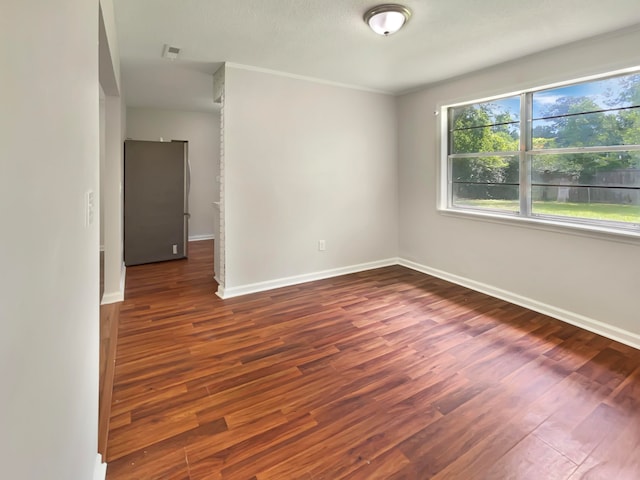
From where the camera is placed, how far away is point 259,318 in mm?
3213

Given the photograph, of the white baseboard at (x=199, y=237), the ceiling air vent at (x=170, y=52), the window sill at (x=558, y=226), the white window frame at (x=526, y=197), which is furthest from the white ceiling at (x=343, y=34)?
the white baseboard at (x=199, y=237)

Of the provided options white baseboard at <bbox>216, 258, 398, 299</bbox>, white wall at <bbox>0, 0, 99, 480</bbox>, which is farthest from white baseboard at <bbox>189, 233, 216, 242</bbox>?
white wall at <bbox>0, 0, 99, 480</bbox>

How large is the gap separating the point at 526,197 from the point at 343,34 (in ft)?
7.63

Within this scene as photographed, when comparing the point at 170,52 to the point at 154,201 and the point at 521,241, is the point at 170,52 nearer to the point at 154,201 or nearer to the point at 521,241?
the point at 154,201

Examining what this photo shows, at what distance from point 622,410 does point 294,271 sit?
302 centimetres

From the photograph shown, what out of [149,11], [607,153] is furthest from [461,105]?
[149,11]

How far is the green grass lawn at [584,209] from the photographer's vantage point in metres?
2.85

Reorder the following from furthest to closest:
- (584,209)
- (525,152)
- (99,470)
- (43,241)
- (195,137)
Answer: (195,137), (525,152), (584,209), (99,470), (43,241)

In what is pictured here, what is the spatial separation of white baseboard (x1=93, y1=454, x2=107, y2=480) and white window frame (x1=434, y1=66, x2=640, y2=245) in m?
3.62

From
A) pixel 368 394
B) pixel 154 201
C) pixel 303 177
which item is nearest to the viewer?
pixel 368 394

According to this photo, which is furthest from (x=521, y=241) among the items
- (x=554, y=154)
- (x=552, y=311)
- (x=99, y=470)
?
(x=99, y=470)

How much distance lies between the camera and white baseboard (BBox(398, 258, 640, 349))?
9.17ft

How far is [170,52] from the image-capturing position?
3.20m

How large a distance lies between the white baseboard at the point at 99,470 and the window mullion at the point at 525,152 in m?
3.80
